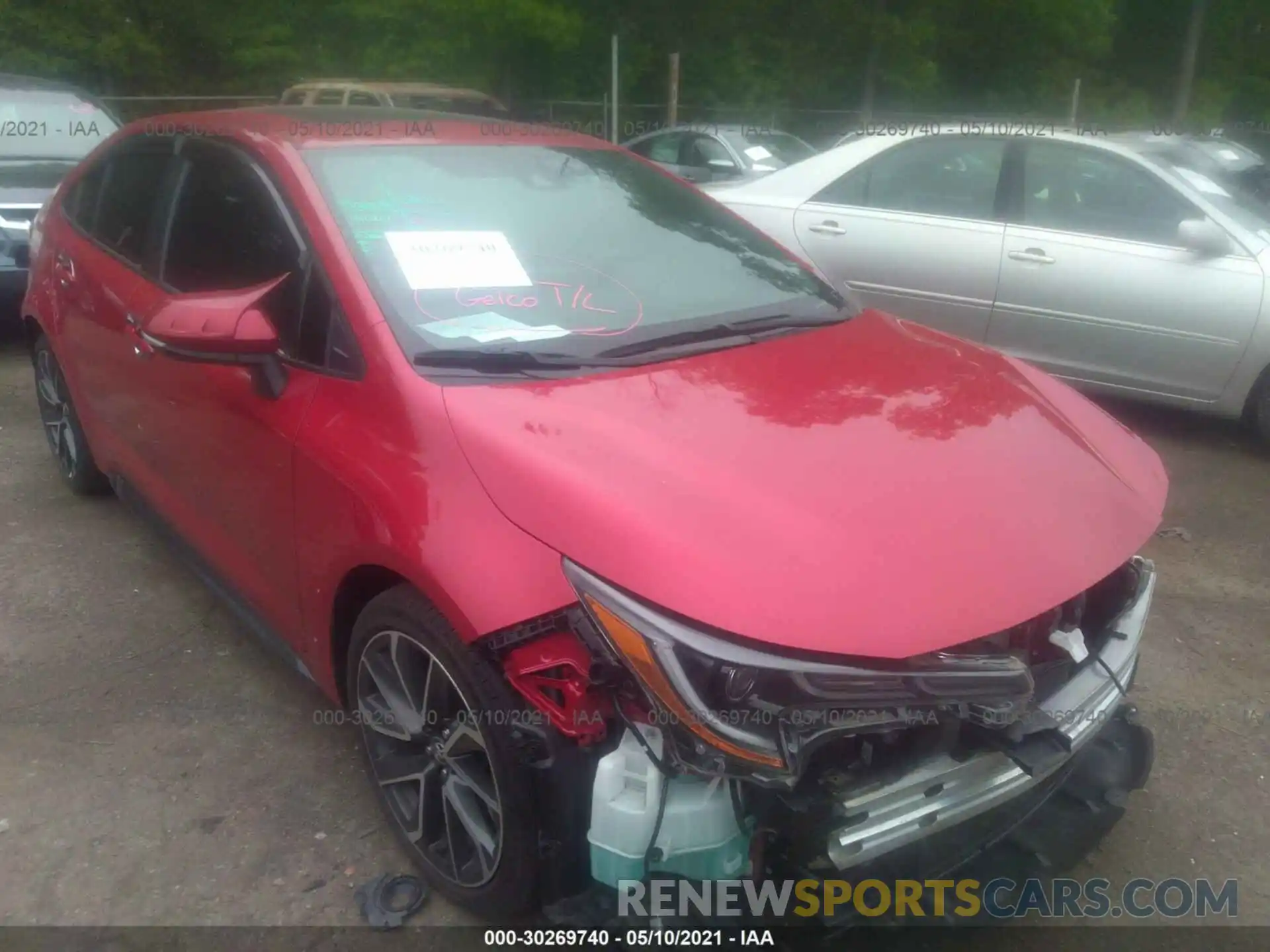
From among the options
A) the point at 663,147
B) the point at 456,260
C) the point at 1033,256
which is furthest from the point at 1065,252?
the point at 663,147

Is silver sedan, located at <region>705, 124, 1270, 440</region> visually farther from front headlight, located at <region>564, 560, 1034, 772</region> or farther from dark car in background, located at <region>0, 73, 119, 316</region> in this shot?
dark car in background, located at <region>0, 73, 119, 316</region>

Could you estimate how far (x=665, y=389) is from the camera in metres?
2.37

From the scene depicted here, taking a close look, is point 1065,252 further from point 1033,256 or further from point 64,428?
point 64,428

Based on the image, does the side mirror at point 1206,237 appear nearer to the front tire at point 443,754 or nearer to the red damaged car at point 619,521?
the red damaged car at point 619,521

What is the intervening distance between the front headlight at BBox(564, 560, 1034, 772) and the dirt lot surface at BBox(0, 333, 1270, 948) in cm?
87

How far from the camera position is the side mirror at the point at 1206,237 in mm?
4891

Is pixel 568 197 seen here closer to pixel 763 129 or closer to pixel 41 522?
pixel 41 522

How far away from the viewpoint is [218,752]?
9.71ft

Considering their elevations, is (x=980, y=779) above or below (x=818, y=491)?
below

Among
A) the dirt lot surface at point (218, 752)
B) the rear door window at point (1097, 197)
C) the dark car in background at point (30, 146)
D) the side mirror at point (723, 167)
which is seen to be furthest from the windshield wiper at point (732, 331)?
the side mirror at point (723, 167)

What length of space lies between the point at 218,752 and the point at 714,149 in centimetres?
951

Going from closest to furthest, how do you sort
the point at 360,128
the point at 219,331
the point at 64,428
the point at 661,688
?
1. the point at 661,688
2. the point at 219,331
3. the point at 360,128
4. the point at 64,428

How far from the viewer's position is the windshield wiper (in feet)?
8.35

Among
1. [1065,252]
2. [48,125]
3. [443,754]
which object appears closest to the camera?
[443,754]
